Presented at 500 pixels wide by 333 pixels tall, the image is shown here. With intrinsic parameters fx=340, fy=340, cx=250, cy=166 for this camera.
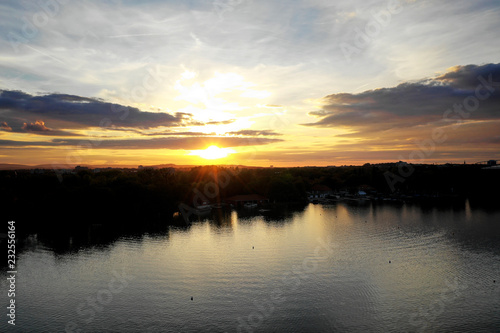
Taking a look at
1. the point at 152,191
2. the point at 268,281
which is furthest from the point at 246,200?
the point at 268,281

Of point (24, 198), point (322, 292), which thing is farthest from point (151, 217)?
point (322, 292)

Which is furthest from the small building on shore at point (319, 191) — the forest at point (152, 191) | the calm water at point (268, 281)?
the calm water at point (268, 281)

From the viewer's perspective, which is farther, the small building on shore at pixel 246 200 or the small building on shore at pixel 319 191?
the small building on shore at pixel 319 191

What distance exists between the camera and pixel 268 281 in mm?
33125

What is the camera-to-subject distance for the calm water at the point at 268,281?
83.7ft

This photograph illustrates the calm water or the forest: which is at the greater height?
the forest

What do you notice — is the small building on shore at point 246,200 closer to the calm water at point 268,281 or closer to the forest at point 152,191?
the forest at point 152,191

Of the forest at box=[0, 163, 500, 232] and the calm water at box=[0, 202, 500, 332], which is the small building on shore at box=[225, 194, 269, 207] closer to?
the forest at box=[0, 163, 500, 232]

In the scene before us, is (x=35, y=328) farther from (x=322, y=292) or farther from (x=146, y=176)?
(x=146, y=176)

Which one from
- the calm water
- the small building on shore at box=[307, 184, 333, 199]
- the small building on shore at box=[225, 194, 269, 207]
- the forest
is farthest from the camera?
the small building on shore at box=[307, 184, 333, 199]

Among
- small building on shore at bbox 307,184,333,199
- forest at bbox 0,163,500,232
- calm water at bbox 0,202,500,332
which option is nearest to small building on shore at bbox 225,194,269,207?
forest at bbox 0,163,500,232

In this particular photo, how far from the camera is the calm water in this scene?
83.7ft

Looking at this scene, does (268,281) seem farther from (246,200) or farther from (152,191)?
(246,200)

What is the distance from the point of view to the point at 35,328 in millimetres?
24938
